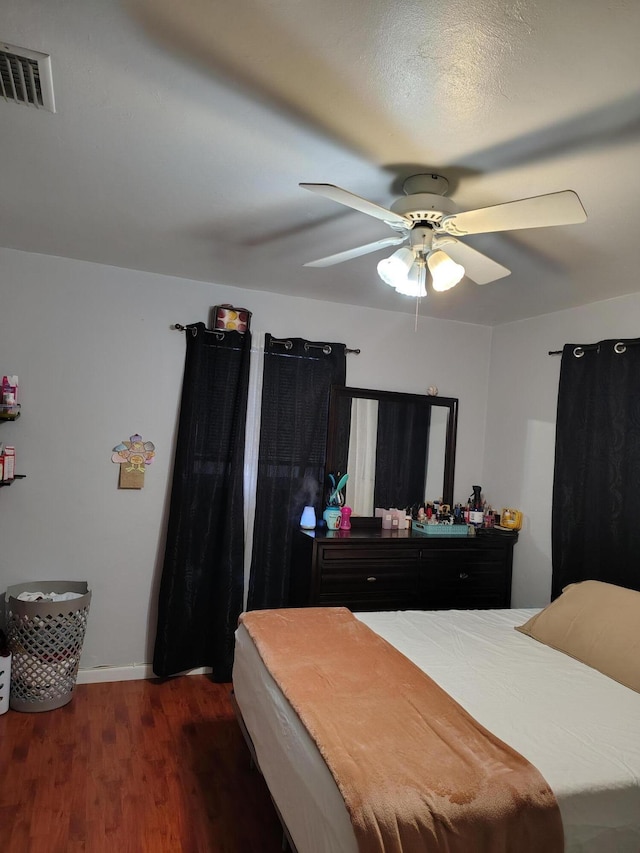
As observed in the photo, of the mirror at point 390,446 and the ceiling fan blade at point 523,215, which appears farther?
the mirror at point 390,446

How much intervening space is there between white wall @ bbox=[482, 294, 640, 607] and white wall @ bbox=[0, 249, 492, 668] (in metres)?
1.82

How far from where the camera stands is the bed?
1.53m

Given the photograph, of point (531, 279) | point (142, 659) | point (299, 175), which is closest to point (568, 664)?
point (531, 279)

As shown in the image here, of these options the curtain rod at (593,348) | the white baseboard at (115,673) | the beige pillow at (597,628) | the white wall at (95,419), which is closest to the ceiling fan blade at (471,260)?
the curtain rod at (593,348)

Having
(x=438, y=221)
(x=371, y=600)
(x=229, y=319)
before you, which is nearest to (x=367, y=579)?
(x=371, y=600)

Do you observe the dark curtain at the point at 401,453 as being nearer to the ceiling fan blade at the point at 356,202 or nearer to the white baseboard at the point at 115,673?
the white baseboard at the point at 115,673

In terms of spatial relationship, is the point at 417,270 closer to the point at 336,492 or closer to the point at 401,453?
the point at 336,492

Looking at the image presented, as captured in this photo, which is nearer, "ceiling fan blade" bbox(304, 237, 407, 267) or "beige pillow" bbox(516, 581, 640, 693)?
"ceiling fan blade" bbox(304, 237, 407, 267)

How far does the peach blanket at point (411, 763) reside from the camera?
4.46 ft

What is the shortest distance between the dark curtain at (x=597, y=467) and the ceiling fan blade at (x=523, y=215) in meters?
1.77

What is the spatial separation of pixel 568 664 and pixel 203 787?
165 cm

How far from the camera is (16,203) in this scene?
2.48 m

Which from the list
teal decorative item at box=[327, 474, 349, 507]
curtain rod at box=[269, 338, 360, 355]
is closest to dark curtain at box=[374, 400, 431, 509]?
teal decorative item at box=[327, 474, 349, 507]

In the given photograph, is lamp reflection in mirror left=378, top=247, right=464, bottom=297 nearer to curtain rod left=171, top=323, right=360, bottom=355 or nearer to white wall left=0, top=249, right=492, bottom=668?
curtain rod left=171, top=323, right=360, bottom=355
